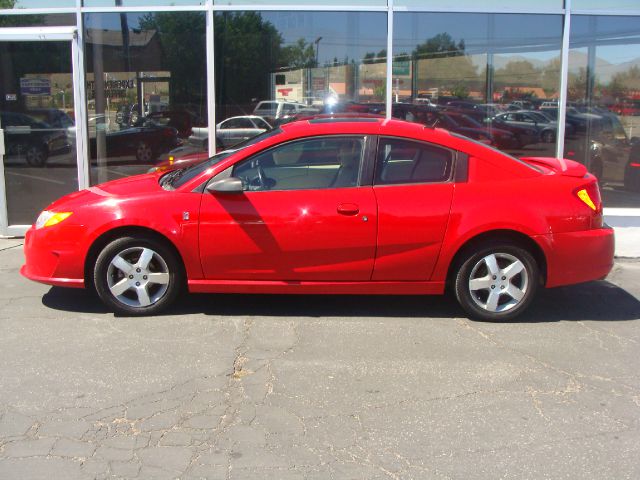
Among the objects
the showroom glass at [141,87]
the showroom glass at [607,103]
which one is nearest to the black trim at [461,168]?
the showroom glass at [607,103]

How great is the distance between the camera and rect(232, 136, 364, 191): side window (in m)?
5.31

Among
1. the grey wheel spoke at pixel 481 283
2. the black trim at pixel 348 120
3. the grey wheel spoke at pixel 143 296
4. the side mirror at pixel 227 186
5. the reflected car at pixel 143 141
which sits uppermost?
the black trim at pixel 348 120

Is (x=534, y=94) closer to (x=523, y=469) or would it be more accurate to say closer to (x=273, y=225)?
(x=273, y=225)

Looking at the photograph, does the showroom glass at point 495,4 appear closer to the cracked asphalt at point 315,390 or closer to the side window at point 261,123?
the side window at point 261,123

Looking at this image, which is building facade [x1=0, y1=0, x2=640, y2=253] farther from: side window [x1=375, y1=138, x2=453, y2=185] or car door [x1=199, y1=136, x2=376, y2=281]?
car door [x1=199, y1=136, x2=376, y2=281]

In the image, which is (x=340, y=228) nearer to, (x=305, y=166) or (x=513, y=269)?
(x=305, y=166)

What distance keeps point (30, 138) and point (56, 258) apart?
3950 millimetres

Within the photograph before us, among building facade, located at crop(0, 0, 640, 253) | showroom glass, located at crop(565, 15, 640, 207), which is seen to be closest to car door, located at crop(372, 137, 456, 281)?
building facade, located at crop(0, 0, 640, 253)

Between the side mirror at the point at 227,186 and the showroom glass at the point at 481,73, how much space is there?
4.23 m

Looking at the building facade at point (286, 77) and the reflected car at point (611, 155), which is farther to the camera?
the reflected car at point (611, 155)

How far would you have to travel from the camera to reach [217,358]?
465 centimetres

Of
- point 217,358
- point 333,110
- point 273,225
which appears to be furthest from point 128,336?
point 333,110

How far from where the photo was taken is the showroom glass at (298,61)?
867 cm

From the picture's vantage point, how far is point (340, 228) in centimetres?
518
